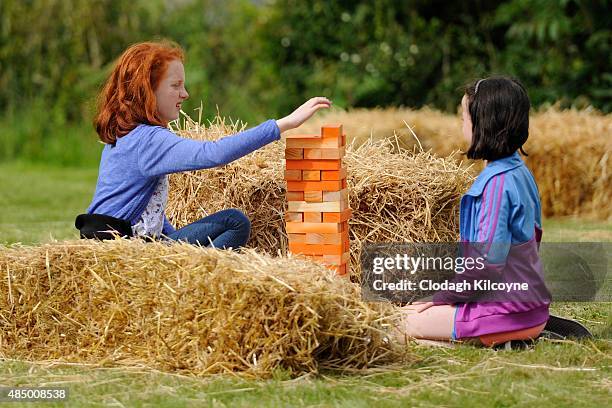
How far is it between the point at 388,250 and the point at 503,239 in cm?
123

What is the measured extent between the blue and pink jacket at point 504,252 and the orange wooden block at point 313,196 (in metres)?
0.63

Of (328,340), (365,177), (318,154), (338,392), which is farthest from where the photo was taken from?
(365,177)

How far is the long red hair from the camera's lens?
14.7 feet

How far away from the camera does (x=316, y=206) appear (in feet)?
14.3

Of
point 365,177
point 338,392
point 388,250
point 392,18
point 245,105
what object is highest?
point 392,18

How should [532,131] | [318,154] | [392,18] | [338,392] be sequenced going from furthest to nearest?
[392,18] → [532,131] → [318,154] → [338,392]

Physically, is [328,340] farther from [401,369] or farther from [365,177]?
[365,177]

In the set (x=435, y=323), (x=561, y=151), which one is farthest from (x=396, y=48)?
(x=435, y=323)

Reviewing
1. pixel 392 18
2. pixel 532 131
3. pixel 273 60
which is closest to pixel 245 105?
pixel 273 60

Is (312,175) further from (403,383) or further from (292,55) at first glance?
(292,55)

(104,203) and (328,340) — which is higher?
(104,203)

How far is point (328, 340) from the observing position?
365cm

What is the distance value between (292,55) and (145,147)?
31.7 feet

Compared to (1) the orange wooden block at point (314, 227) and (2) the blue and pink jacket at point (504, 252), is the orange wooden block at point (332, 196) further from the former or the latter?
(2) the blue and pink jacket at point (504, 252)
